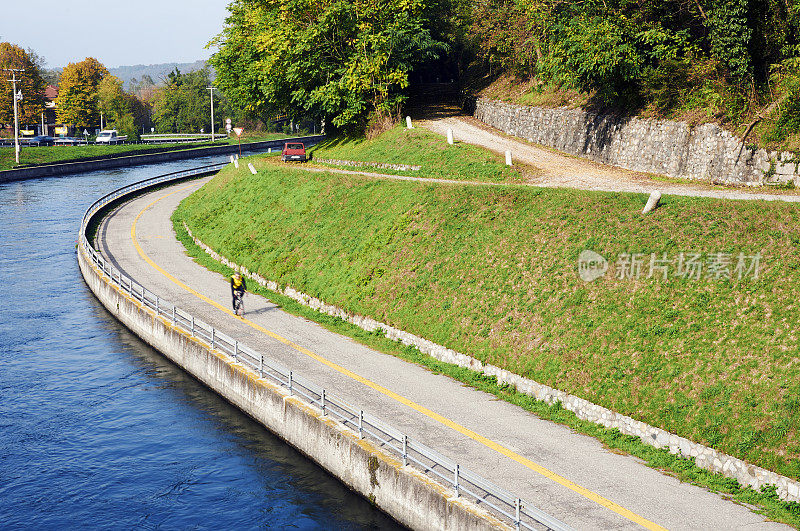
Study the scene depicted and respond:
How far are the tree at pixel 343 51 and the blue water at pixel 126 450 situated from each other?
24828mm

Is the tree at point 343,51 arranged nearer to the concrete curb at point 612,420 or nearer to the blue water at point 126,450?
the blue water at point 126,450

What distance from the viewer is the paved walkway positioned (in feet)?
49.9

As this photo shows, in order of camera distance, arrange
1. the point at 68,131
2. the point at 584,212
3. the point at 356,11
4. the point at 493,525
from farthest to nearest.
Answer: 1. the point at 68,131
2. the point at 356,11
3. the point at 584,212
4. the point at 493,525

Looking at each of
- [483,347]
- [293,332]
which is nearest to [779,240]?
[483,347]

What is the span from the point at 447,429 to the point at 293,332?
10.6 m

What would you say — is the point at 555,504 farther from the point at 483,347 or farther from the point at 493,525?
the point at 483,347

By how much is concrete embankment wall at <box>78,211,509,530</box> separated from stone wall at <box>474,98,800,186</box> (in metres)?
20.6

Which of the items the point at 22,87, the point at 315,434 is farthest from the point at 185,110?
the point at 315,434

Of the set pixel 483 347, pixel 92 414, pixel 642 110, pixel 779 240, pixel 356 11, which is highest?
pixel 356 11

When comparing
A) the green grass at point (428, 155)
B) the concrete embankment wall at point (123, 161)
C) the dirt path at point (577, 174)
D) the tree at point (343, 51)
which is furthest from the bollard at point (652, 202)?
the concrete embankment wall at point (123, 161)

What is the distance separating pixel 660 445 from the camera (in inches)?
707

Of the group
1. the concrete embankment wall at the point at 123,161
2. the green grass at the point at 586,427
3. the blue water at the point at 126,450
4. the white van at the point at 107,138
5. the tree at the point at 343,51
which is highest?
the tree at the point at 343,51

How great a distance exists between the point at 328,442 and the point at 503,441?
4.57 meters

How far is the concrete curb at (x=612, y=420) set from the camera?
15.9 m
